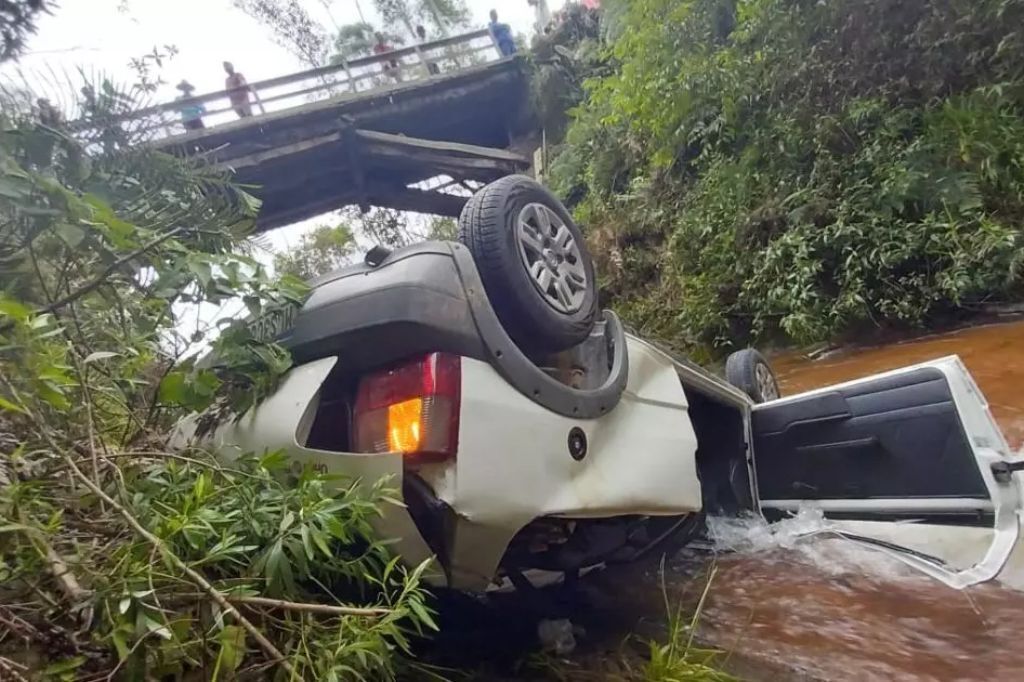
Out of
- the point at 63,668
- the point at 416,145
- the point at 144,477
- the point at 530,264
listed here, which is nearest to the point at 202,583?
the point at 63,668

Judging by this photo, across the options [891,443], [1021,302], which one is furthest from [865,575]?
[1021,302]

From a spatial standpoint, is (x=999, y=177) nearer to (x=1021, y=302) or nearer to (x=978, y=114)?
(x=978, y=114)

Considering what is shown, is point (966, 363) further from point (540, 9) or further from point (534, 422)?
point (540, 9)

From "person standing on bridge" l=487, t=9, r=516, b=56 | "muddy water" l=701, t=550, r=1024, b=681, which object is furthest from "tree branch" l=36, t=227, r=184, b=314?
"person standing on bridge" l=487, t=9, r=516, b=56

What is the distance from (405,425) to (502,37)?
15.1 metres

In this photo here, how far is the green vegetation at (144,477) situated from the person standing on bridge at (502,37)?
14438 mm

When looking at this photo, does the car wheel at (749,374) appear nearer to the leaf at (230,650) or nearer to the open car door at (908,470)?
the open car door at (908,470)

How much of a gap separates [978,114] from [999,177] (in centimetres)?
60

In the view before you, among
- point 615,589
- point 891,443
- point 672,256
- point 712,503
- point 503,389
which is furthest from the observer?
point 672,256

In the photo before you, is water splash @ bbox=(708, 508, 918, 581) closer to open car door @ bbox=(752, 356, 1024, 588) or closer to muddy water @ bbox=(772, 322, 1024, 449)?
open car door @ bbox=(752, 356, 1024, 588)

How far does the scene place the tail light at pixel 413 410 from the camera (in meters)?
1.59

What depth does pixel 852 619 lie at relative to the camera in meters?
2.12

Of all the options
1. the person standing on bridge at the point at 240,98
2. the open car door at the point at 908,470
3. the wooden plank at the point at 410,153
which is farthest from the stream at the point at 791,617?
the person standing on bridge at the point at 240,98

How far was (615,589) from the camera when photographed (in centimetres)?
254
